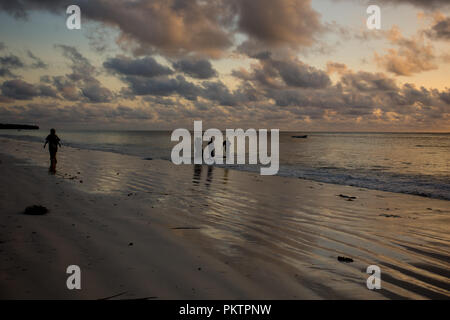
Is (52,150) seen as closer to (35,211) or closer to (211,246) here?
(35,211)

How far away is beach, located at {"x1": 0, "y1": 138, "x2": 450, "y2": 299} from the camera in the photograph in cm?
455

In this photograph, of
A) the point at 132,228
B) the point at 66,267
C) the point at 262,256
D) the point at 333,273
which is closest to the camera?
the point at 66,267

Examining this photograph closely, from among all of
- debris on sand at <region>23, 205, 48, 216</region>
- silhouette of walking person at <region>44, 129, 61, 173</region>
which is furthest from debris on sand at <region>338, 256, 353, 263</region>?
silhouette of walking person at <region>44, 129, 61, 173</region>

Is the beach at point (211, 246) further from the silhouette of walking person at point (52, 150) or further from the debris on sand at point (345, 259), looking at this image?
the silhouette of walking person at point (52, 150)

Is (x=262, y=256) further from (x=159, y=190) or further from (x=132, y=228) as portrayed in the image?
(x=159, y=190)

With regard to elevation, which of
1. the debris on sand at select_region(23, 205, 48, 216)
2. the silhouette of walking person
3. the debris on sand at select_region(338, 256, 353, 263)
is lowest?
the debris on sand at select_region(338, 256, 353, 263)

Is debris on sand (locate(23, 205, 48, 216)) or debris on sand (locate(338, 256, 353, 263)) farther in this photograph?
debris on sand (locate(23, 205, 48, 216))

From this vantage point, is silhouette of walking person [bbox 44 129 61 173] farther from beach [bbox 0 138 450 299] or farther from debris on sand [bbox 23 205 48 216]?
debris on sand [bbox 23 205 48 216]

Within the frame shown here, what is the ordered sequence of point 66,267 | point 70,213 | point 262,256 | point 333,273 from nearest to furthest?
1. point 66,267
2. point 333,273
3. point 262,256
4. point 70,213

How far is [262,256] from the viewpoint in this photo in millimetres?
6023

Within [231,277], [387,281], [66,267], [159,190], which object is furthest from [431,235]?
[159,190]

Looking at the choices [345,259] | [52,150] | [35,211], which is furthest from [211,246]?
[52,150]
